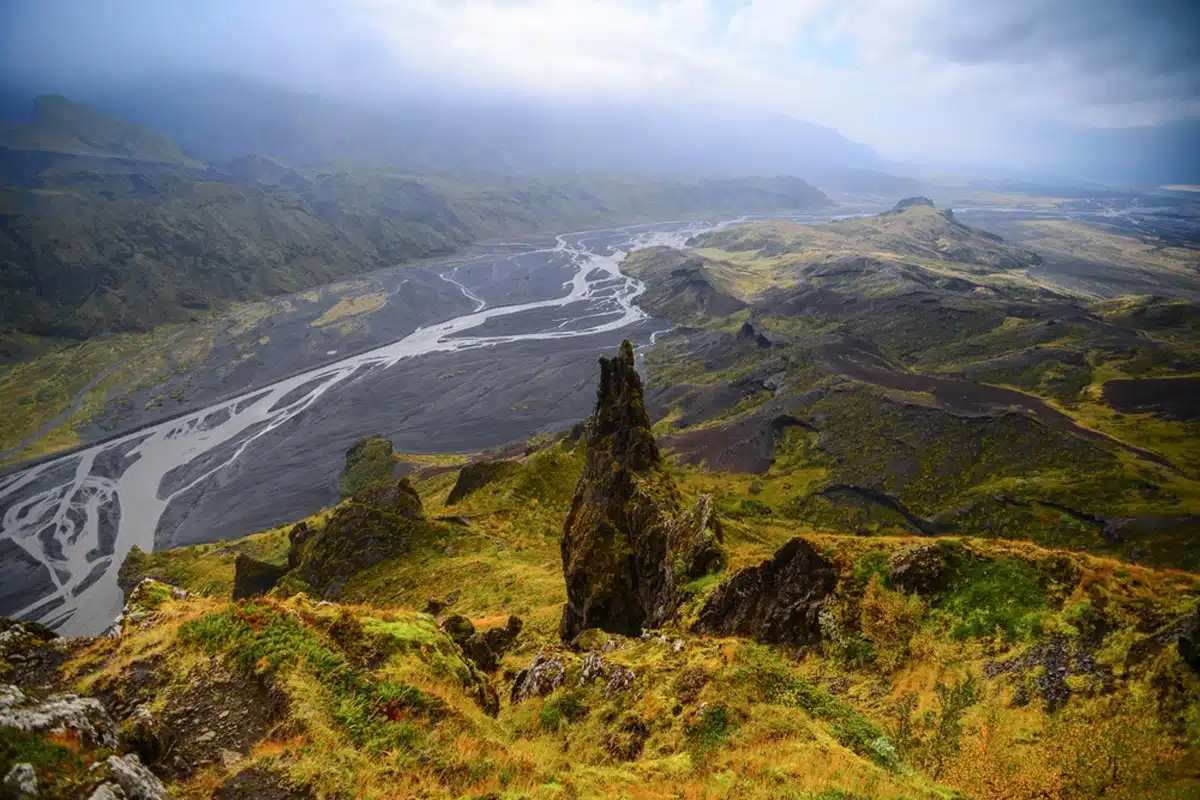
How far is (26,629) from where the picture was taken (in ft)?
34.9

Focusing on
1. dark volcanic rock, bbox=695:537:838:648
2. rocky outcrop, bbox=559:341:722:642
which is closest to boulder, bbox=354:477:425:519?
rocky outcrop, bbox=559:341:722:642

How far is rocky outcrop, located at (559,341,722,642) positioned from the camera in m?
19.2

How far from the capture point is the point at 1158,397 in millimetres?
61656

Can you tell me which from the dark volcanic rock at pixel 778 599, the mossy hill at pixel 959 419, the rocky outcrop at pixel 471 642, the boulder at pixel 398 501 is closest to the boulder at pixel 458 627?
the rocky outcrop at pixel 471 642

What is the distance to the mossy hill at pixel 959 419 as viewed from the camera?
4628cm

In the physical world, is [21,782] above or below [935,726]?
above

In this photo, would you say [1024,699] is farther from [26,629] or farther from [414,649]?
[26,629]

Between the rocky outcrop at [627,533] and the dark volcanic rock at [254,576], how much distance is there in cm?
2222

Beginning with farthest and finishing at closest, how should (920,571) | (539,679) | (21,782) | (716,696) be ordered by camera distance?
(539,679)
(920,571)
(716,696)
(21,782)

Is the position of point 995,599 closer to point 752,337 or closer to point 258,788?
point 258,788

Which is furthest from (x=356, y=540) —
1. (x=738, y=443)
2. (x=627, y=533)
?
(x=738, y=443)

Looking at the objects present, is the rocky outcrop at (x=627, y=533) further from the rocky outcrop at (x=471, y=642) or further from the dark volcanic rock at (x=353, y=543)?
the dark volcanic rock at (x=353, y=543)

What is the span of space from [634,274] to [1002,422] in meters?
146

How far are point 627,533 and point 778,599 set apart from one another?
8.68 metres
